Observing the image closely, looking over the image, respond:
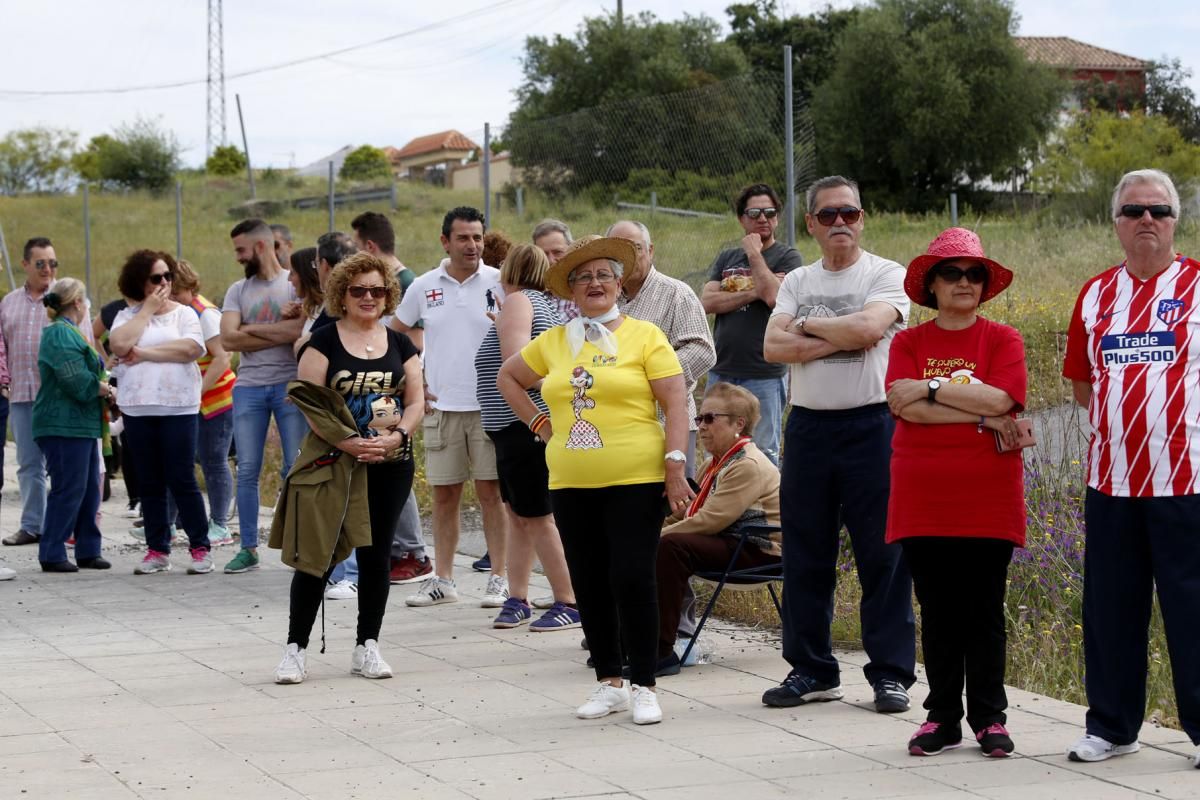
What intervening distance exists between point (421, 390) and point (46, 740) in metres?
2.33

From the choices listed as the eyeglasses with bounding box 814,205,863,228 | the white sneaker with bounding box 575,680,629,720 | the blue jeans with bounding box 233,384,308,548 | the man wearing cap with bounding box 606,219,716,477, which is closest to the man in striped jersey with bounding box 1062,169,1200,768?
the eyeglasses with bounding box 814,205,863,228

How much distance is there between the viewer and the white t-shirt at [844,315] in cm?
601

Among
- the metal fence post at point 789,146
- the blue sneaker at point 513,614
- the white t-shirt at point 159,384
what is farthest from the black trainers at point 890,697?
the white t-shirt at point 159,384

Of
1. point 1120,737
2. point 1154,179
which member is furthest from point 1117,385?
point 1120,737

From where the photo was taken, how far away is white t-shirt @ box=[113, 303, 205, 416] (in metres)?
9.77

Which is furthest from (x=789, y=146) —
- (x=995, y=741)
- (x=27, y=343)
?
(x=995, y=741)

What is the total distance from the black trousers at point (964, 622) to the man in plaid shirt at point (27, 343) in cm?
755

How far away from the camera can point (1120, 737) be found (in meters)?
5.21

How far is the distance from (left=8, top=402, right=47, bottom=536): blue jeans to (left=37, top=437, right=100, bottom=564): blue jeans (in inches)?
39.4

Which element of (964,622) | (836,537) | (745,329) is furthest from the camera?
(745,329)

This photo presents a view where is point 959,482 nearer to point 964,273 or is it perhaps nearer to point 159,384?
point 964,273

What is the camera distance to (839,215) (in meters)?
6.04

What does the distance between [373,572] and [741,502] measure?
1.67 meters

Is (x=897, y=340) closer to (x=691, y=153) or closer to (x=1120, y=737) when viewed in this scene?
(x=1120, y=737)
